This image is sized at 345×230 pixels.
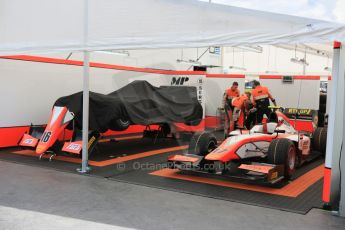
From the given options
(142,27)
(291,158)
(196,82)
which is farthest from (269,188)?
(196,82)

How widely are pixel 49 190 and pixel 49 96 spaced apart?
4731 millimetres

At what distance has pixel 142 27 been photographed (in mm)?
5398

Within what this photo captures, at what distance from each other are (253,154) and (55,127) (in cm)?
398

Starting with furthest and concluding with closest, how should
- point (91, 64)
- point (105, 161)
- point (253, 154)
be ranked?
point (91, 64) → point (105, 161) → point (253, 154)

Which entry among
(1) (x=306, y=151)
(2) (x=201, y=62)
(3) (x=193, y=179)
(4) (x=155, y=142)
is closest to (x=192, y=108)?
(4) (x=155, y=142)

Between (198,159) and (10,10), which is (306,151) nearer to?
A: (198,159)

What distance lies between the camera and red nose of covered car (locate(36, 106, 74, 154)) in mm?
7719

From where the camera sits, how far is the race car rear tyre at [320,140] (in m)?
8.49

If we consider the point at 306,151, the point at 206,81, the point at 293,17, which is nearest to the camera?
the point at 293,17

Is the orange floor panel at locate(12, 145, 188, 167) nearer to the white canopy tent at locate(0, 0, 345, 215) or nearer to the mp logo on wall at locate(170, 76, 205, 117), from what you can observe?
the white canopy tent at locate(0, 0, 345, 215)

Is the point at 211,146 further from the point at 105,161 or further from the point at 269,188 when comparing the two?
the point at 105,161

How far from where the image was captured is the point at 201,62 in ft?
57.0

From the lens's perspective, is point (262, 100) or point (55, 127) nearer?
point (55, 127)

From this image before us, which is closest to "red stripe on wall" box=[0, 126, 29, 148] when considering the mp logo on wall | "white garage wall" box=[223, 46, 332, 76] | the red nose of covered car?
the red nose of covered car
